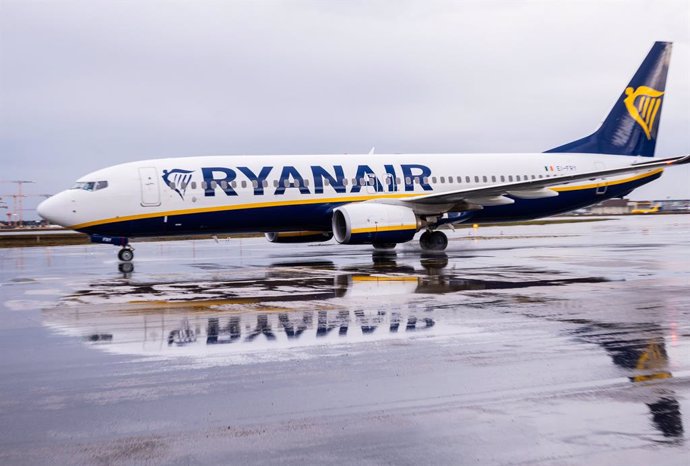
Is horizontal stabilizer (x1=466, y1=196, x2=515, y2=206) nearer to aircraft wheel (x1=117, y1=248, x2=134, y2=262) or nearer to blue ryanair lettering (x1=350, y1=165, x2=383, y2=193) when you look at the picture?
blue ryanair lettering (x1=350, y1=165, x2=383, y2=193)

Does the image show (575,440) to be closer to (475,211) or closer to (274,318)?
(274,318)

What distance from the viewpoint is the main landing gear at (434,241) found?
27.4 m

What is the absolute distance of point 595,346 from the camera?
8547 millimetres

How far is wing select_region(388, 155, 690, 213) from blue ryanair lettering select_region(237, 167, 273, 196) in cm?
473

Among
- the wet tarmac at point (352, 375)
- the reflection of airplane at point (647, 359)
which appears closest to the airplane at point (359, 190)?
the wet tarmac at point (352, 375)

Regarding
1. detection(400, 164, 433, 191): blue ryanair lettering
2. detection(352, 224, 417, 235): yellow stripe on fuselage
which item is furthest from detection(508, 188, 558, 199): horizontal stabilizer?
detection(352, 224, 417, 235): yellow stripe on fuselage

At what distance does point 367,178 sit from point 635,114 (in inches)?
502

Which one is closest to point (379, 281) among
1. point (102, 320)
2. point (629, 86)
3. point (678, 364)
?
point (102, 320)

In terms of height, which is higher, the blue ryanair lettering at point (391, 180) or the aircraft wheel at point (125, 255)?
the blue ryanair lettering at point (391, 180)

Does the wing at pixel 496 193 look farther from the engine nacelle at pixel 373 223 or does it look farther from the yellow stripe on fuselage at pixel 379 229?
the yellow stripe on fuselage at pixel 379 229

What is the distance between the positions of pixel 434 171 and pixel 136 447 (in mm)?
23981

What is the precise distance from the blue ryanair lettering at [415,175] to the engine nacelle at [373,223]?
2927 mm

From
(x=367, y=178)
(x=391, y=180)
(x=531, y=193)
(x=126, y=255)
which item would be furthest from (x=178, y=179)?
(x=531, y=193)

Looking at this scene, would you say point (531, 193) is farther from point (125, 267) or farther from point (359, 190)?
point (125, 267)
